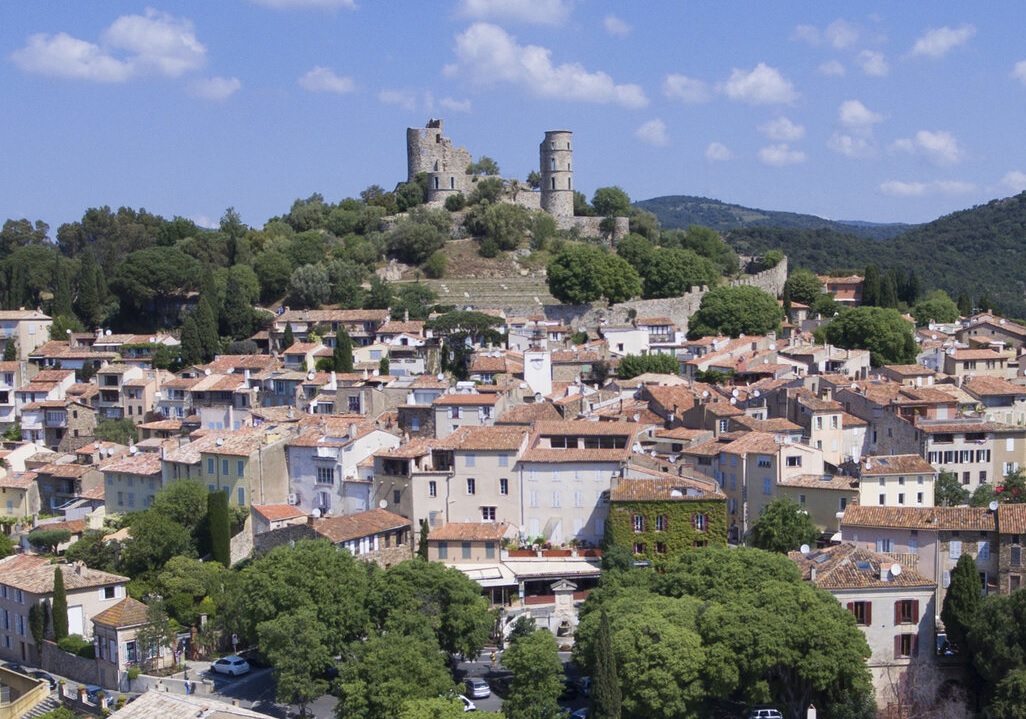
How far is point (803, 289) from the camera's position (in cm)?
8262

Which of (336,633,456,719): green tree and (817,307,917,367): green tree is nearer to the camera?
(336,633,456,719): green tree

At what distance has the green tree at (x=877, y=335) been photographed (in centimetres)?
6328

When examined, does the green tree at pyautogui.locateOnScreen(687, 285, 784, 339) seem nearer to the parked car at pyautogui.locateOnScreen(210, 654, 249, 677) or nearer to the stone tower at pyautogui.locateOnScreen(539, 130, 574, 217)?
the stone tower at pyautogui.locateOnScreen(539, 130, 574, 217)

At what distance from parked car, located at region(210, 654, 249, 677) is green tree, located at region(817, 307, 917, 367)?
3626 centimetres

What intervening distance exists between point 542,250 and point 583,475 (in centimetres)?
4889

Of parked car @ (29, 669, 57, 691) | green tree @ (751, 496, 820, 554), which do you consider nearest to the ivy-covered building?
green tree @ (751, 496, 820, 554)

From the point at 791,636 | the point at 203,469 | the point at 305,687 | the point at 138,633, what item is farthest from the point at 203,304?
the point at 791,636

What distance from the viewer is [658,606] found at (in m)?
33.6

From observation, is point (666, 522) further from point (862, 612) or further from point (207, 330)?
point (207, 330)

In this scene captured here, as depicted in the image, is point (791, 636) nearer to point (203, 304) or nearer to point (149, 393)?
point (149, 393)

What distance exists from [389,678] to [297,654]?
3238 millimetres

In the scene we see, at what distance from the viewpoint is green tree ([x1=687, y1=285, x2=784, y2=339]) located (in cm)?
7144

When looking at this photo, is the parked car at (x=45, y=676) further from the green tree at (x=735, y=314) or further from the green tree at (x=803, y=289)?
the green tree at (x=803, y=289)

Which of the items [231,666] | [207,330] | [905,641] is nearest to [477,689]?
[231,666]
